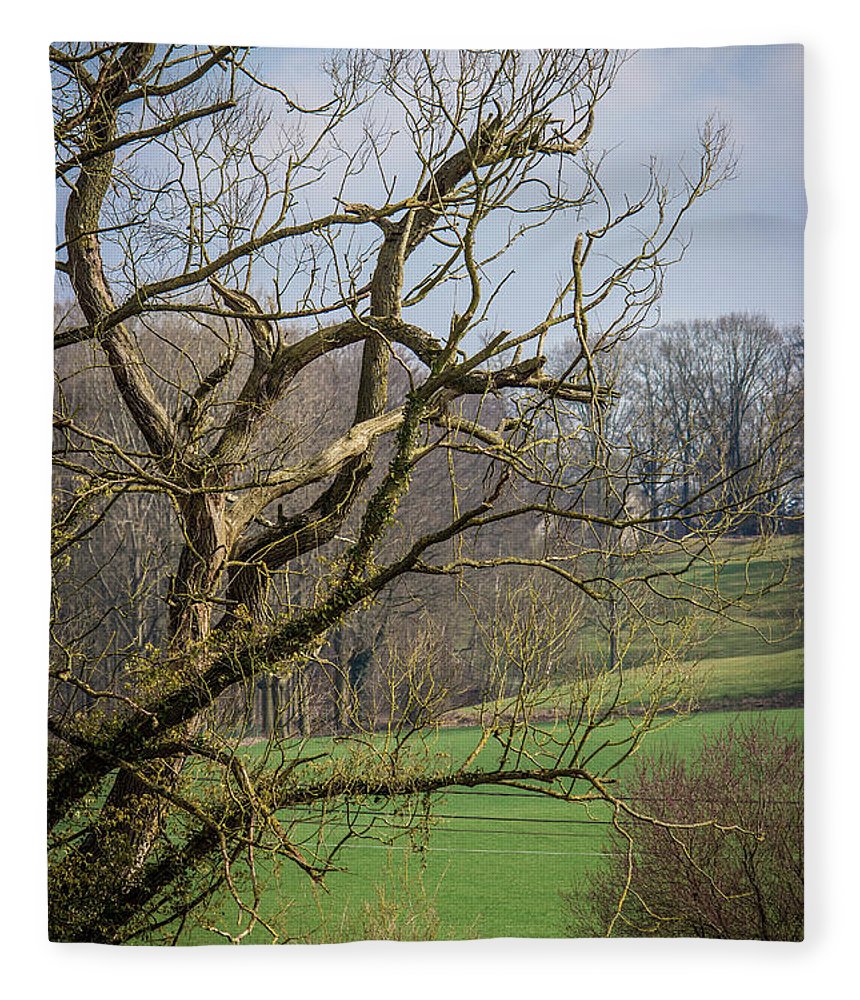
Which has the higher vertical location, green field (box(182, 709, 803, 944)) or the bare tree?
the bare tree

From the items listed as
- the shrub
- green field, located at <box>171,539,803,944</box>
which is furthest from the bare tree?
the shrub

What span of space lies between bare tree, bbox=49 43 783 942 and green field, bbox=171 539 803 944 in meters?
0.07

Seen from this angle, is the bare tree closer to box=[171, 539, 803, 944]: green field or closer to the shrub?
box=[171, 539, 803, 944]: green field

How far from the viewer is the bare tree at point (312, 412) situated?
12.1ft

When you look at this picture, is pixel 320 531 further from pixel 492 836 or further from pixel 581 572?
pixel 492 836

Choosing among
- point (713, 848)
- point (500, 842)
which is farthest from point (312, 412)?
point (713, 848)

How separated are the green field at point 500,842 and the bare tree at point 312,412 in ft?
0.24

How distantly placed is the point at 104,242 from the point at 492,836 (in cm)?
213

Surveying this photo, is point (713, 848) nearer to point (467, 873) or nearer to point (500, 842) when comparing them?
point (500, 842)

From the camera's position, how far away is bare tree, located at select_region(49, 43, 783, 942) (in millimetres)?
3686

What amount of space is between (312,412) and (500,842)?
1.41 meters

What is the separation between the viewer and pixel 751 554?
3662 millimetres
